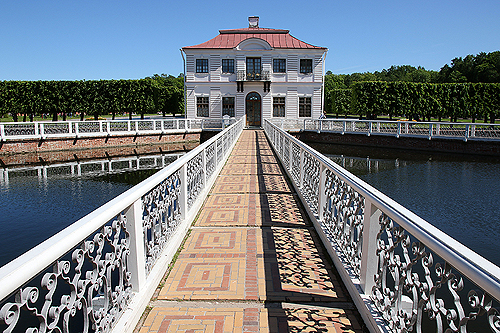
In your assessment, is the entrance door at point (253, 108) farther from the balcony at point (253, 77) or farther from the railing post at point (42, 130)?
the railing post at point (42, 130)

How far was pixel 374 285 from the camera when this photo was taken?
290 centimetres

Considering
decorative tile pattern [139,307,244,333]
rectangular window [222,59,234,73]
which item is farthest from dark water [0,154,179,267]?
rectangular window [222,59,234,73]

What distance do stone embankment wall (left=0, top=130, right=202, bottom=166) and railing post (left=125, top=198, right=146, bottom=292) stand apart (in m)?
19.4

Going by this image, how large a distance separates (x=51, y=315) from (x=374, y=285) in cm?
237

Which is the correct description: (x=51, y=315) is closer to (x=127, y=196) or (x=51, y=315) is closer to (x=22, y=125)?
(x=127, y=196)

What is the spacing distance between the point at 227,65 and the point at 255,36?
190 inches

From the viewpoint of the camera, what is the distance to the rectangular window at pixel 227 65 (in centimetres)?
3297

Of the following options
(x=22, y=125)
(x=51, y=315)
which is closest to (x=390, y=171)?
(x=51, y=315)

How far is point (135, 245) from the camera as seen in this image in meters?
2.88

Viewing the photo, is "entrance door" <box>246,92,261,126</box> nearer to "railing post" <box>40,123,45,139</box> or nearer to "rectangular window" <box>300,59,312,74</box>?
"rectangular window" <box>300,59,312,74</box>

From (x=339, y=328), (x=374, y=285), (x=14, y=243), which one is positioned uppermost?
(x=374, y=285)

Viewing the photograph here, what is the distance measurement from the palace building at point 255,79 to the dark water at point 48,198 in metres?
16.5

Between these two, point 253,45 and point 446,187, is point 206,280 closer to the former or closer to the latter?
point 446,187

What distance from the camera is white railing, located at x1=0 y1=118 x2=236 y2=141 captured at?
21.7m
